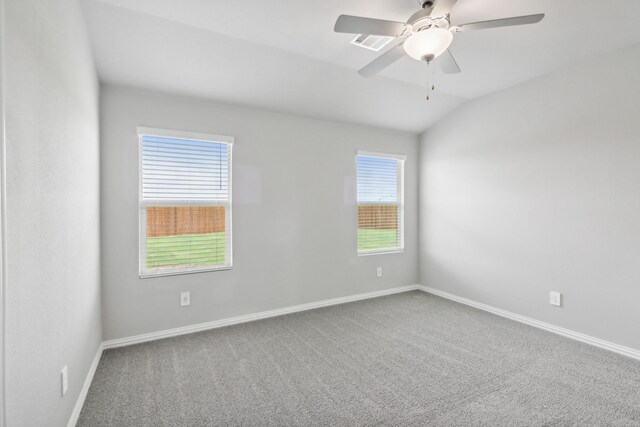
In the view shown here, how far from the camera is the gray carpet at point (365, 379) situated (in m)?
1.89

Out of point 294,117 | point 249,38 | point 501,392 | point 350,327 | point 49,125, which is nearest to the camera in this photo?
point 49,125

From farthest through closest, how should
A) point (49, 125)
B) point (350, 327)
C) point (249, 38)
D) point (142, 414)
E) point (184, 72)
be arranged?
1. point (350, 327)
2. point (184, 72)
3. point (249, 38)
4. point (142, 414)
5. point (49, 125)

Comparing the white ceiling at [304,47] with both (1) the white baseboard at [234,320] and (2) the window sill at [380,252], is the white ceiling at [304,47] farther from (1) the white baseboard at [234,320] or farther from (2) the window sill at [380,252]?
(1) the white baseboard at [234,320]

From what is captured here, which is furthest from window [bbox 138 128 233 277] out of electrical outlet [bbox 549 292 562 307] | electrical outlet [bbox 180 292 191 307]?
electrical outlet [bbox 549 292 562 307]

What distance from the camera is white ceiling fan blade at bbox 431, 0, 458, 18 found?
163cm

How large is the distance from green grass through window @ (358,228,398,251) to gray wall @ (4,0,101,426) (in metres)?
3.02

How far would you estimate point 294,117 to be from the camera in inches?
145

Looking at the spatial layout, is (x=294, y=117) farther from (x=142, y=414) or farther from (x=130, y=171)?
(x=142, y=414)

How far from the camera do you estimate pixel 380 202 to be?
4410mm

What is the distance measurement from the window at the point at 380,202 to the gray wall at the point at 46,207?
9.88 ft

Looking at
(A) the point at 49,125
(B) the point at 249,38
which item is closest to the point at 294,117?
(B) the point at 249,38

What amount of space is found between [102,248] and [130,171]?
0.73 metres

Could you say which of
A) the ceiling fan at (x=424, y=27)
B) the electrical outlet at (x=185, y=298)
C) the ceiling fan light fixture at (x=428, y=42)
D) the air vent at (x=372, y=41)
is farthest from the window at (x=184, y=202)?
the ceiling fan light fixture at (x=428, y=42)

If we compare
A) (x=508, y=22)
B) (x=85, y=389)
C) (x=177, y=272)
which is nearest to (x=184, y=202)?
(x=177, y=272)
